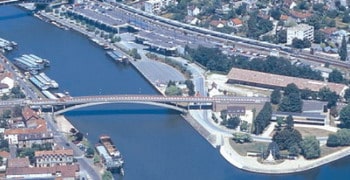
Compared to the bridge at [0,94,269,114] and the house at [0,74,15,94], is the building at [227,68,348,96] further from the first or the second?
the house at [0,74,15,94]

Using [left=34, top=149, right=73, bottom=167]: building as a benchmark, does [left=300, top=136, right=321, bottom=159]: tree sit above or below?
above

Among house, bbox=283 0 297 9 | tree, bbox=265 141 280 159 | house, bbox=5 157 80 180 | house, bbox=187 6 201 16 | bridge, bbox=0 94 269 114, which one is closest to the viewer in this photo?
house, bbox=5 157 80 180

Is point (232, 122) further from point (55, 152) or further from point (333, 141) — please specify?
point (55, 152)

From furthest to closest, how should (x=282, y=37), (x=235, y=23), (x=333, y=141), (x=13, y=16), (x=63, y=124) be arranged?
(x=13, y=16) → (x=235, y=23) → (x=282, y=37) → (x=63, y=124) → (x=333, y=141)

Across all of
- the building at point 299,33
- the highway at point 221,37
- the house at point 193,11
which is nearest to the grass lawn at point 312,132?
the highway at point 221,37

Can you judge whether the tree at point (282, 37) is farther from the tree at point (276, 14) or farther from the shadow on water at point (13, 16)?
the shadow on water at point (13, 16)

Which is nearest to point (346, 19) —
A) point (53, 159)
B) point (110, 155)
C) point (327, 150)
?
point (327, 150)

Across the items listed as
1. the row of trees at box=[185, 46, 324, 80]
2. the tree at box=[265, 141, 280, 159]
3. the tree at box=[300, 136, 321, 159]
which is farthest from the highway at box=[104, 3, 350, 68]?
the tree at box=[265, 141, 280, 159]
